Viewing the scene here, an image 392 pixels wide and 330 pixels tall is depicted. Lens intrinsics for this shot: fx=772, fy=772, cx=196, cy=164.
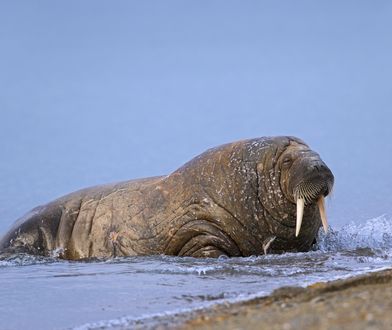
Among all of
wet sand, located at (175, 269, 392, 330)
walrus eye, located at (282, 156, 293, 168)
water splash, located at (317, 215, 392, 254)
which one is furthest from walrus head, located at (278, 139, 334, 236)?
wet sand, located at (175, 269, 392, 330)

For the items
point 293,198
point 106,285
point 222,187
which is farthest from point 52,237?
point 106,285

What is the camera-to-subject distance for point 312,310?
2.83 metres

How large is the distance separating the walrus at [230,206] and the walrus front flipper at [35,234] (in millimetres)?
788

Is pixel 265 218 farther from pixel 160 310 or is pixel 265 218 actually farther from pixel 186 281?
pixel 160 310

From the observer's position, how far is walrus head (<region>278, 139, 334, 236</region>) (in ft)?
24.2

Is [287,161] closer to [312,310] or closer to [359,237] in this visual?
[359,237]

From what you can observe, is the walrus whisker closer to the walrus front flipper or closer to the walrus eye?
the walrus eye

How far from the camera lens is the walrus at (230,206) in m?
7.72

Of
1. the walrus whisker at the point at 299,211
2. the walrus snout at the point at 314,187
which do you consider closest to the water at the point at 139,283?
the walrus whisker at the point at 299,211

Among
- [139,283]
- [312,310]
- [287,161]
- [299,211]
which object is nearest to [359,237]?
[287,161]

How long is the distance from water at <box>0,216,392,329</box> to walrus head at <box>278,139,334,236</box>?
1.84 ft

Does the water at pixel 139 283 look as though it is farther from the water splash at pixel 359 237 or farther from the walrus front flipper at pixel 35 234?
the walrus front flipper at pixel 35 234

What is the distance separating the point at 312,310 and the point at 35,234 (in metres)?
6.99

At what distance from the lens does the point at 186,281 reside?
528 centimetres
